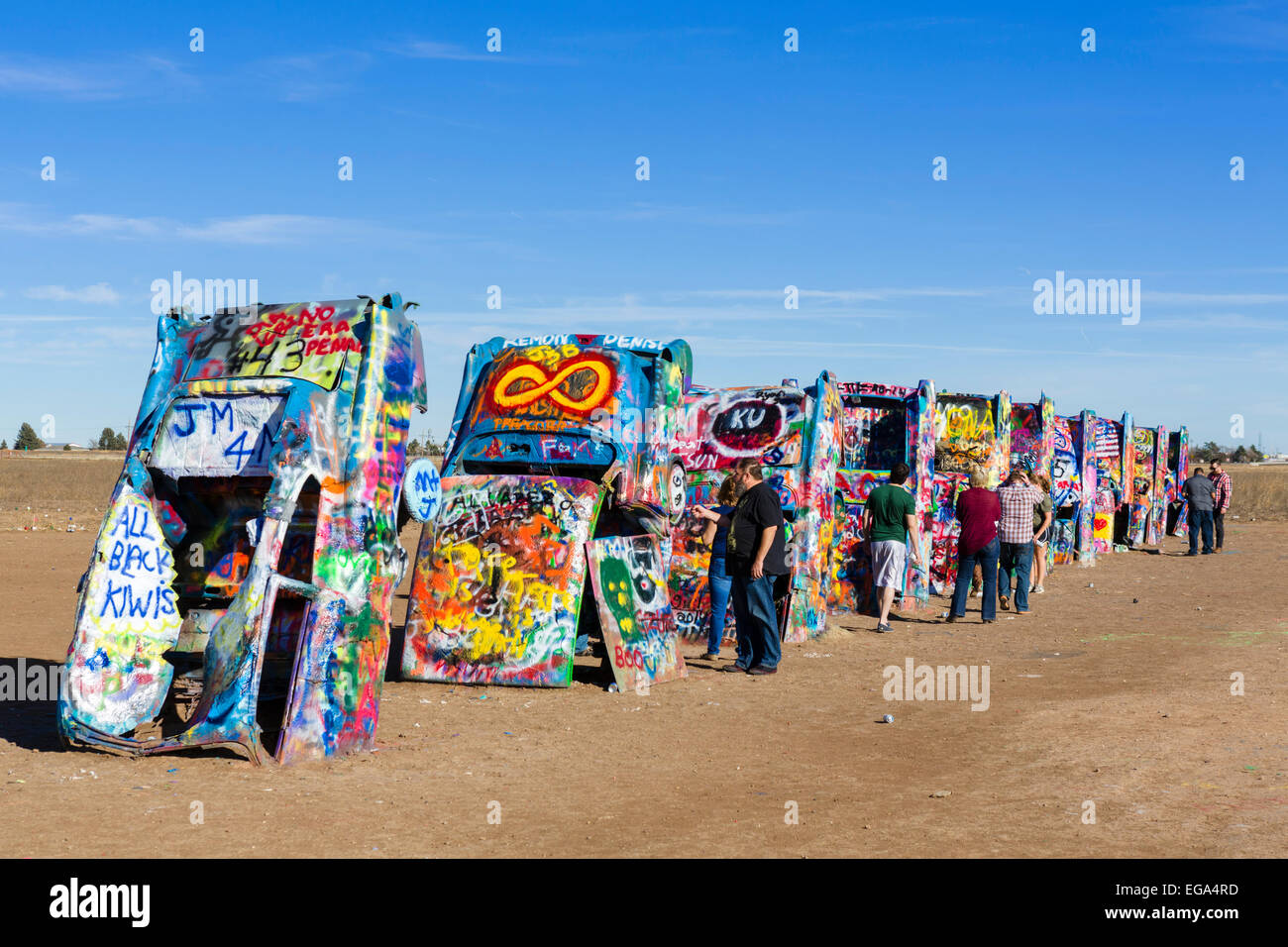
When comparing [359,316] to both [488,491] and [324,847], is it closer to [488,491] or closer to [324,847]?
[488,491]

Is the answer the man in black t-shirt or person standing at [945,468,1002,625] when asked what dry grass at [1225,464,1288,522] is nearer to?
person standing at [945,468,1002,625]

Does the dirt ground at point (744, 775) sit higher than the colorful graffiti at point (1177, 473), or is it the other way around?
the colorful graffiti at point (1177, 473)

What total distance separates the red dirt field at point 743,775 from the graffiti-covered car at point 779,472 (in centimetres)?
98

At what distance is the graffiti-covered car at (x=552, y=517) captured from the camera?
31.1 feet

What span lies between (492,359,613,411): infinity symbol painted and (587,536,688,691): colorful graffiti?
120cm

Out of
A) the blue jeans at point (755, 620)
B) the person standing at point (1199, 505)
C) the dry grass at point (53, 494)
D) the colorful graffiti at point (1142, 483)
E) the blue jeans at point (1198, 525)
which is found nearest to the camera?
the blue jeans at point (755, 620)

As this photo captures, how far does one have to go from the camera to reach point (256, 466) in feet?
24.9

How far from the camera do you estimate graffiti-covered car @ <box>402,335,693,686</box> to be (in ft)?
31.1

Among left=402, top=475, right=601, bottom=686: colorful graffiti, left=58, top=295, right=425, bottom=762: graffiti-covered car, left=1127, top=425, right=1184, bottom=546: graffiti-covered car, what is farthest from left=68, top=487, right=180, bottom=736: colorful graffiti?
left=1127, top=425, right=1184, bottom=546: graffiti-covered car

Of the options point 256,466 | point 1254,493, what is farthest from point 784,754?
point 1254,493

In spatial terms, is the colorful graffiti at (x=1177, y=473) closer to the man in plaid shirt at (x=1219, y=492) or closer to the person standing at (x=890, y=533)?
the man in plaid shirt at (x=1219, y=492)

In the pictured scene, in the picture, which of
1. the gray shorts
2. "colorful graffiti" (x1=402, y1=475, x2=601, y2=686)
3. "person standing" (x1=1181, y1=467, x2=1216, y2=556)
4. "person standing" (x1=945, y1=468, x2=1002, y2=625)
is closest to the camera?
"colorful graffiti" (x1=402, y1=475, x2=601, y2=686)

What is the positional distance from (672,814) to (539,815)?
0.67 metres

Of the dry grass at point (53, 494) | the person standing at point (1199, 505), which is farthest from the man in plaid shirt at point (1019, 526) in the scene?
the dry grass at point (53, 494)
